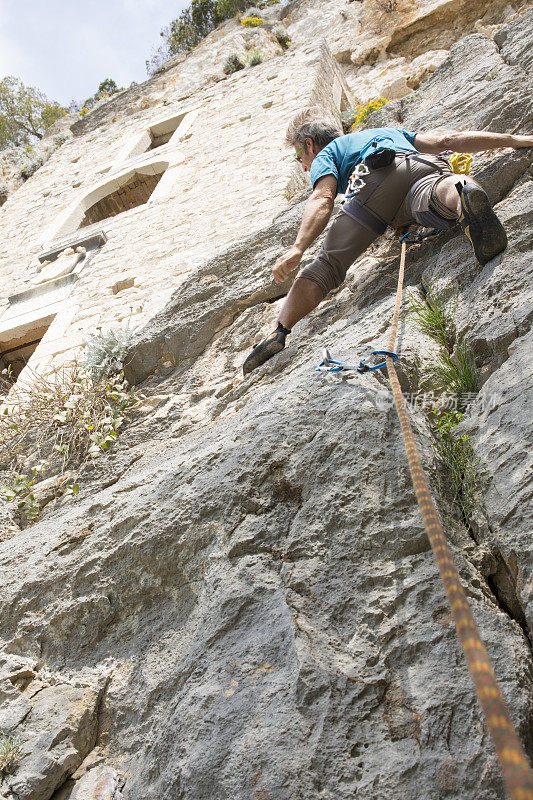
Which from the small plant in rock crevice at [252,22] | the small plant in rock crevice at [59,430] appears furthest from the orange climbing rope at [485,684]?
the small plant in rock crevice at [252,22]

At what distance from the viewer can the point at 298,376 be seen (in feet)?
6.89

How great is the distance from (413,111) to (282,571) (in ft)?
14.0

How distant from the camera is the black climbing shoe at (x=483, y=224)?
81.0 inches

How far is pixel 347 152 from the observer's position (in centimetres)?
285

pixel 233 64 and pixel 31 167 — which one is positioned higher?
pixel 233 64

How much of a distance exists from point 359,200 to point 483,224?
0.80m

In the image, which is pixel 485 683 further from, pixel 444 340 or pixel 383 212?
pixel 383 212

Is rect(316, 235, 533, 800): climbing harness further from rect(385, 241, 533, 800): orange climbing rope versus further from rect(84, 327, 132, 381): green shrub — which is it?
rect(84, 327, 132, 381): green shrub

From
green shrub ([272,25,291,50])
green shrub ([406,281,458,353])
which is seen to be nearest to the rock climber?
green shrub ([406,281,458,353])

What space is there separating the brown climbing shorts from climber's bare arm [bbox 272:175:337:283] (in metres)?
0.11

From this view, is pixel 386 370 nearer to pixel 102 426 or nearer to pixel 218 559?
pixel 218 559

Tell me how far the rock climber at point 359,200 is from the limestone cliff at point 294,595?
15cm

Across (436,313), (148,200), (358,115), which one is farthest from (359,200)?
(148,200)

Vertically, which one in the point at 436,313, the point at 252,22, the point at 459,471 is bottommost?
the point at 459,471
